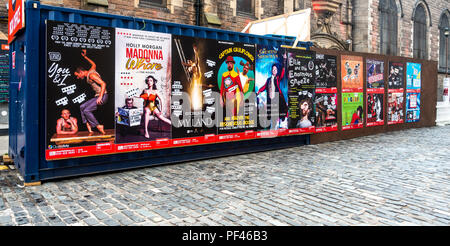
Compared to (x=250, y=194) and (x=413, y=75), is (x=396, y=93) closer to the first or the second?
(x=413, y=75)

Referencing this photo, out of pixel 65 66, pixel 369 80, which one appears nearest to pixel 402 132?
pixel 369 80

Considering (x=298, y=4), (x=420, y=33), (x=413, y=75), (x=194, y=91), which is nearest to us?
(x=194, y=91)

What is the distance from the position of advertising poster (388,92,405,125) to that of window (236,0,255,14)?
22.2 feet

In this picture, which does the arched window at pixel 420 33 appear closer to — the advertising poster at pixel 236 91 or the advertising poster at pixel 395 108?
the advertising poster at pixel 395 108

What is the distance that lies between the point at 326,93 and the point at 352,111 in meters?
1.42

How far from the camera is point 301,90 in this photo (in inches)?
380

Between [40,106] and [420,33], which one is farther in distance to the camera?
[420,33]

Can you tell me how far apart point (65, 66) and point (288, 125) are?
540 centimetres

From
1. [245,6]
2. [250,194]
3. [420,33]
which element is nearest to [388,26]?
[420,33]

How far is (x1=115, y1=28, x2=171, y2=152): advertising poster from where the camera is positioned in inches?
257

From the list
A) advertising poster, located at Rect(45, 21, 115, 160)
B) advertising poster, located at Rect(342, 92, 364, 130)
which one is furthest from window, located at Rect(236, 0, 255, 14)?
advertising poster, located at Rect(45, 21, 115, 160)

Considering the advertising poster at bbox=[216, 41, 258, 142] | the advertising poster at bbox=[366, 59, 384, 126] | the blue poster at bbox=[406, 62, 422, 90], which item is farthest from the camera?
the blue poster at bbox=[406, 62, 422, 90]

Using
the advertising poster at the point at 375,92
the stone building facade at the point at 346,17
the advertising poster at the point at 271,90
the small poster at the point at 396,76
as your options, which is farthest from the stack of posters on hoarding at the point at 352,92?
the stone building facade at the point at 346,17

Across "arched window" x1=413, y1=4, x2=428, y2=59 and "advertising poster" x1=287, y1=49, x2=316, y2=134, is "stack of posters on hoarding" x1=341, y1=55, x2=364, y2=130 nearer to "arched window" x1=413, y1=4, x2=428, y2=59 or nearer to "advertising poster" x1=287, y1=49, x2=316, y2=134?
"advertising poster" x1=287, y1=49, x2=316, y2=134
